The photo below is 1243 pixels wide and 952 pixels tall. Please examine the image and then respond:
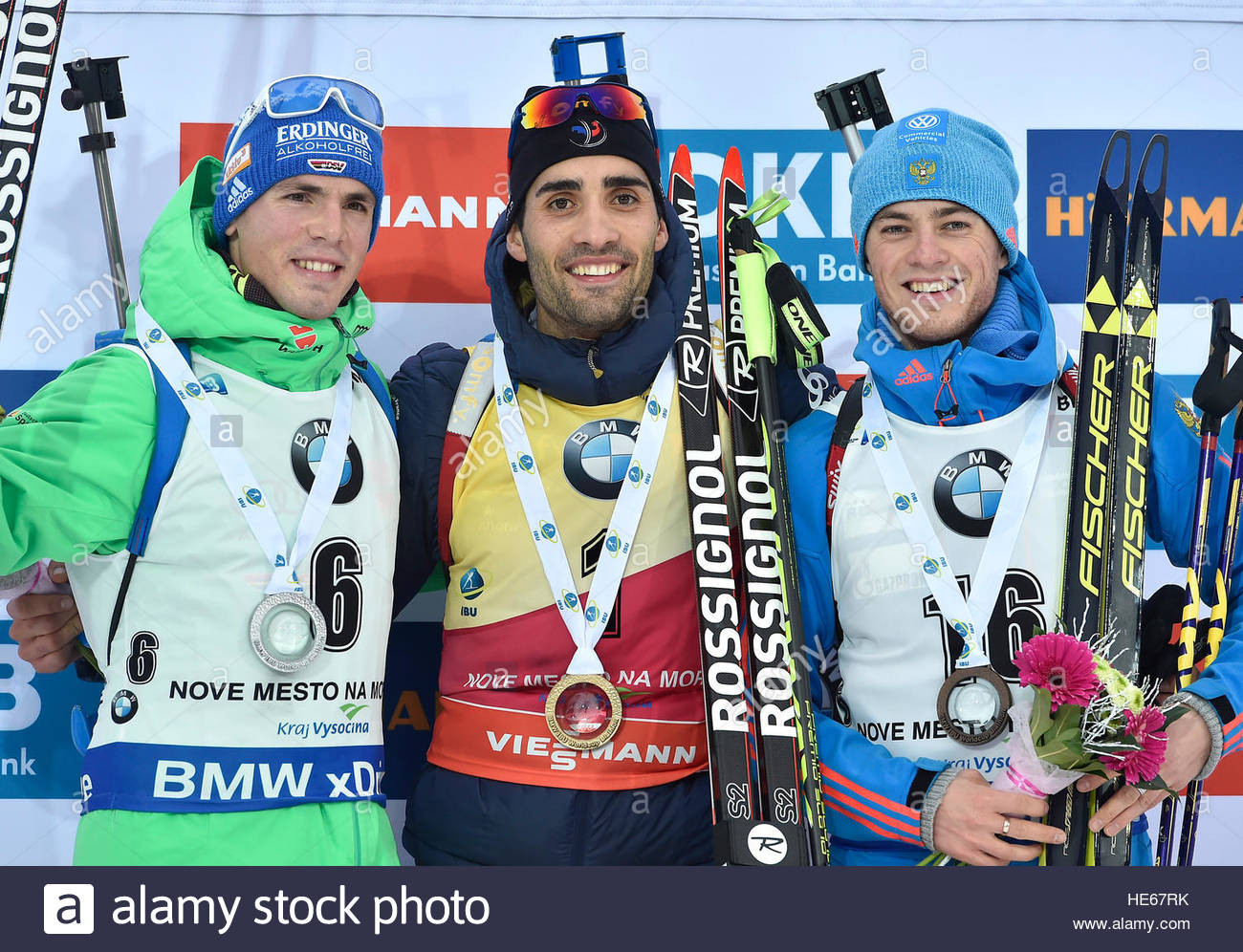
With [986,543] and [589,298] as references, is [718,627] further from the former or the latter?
[589,298]

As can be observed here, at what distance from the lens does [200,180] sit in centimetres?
251

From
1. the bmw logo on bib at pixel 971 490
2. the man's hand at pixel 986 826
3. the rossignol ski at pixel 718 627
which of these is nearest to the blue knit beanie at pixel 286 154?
A: the rossignol ski at pixel 718 627

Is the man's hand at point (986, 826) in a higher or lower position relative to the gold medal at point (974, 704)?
lower

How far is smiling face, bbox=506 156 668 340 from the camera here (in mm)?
2514

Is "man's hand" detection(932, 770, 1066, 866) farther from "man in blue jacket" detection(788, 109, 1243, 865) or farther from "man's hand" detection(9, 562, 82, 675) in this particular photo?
"man's hand" detection(9, 562, 82, 675)

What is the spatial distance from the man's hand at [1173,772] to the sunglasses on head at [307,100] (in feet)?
6.32

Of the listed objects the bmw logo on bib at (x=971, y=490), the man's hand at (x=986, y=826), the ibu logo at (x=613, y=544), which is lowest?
the man's hand at (x=986, y=826)

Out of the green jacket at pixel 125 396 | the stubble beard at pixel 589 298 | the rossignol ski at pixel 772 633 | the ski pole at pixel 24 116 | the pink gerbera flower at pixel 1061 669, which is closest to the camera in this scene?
the pink gerbera flower at pixel 1061 669

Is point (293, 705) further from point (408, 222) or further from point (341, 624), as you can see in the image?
point (408, 222)

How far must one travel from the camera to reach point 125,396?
2203mm

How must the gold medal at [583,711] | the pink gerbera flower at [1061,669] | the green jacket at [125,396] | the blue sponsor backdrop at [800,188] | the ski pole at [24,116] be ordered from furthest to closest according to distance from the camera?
1. the blue sponsor backdrop at [800,188]
2. the gold medal at [583,711]
3. the ski pole at [24,116]
4. the green jacket at [125,396]
5. the pink gerbera flower at [1061,669]

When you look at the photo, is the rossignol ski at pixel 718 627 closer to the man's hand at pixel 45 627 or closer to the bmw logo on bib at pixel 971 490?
the bmw logo on bib at pixel 971 490

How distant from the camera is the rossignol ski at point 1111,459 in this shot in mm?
2207

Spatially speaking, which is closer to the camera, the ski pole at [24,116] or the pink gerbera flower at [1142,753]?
the pink gerbera flower at [1142,753]
